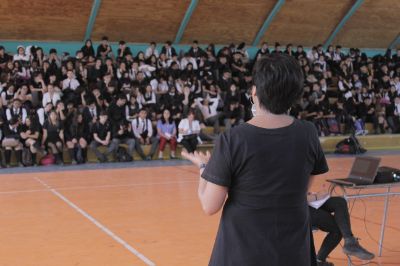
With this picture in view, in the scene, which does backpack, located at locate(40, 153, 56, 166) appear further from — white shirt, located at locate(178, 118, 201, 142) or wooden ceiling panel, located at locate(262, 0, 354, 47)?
wooden ceiling panel, located at locate(262, 0, 354, 47)

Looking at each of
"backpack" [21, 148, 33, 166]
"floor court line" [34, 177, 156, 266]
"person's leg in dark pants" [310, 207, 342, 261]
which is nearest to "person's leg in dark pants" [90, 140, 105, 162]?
"backpack" [21, 148, 33, 166]

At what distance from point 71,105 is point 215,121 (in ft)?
14.4

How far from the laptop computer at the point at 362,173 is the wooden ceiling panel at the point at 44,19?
13.7 m

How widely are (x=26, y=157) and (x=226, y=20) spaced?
31.1 feet

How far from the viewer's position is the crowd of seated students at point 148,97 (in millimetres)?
14234

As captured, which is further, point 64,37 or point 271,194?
point 64,37

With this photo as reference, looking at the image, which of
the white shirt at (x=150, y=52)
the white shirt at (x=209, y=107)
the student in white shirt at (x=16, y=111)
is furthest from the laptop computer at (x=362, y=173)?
the white shirt at (x=150, y=52)

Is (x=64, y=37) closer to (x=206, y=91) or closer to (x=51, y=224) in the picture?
(x=206, y=91)

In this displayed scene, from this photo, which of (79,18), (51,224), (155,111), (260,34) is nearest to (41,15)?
(79,18)

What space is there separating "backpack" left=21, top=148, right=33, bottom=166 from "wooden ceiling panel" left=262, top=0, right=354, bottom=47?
1102cm

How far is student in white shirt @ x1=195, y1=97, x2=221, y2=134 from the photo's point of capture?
54.1ft

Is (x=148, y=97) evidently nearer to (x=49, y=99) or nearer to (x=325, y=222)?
(x=49, y=99)

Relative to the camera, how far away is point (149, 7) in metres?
18.2

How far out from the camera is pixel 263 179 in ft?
7.09
